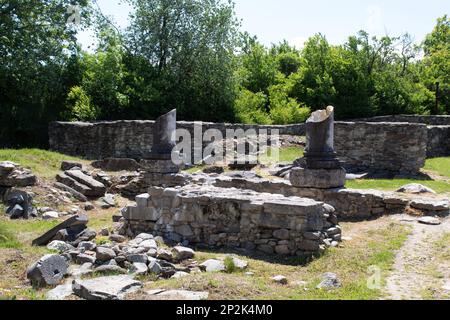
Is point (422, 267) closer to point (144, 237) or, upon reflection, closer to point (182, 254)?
point (182, 254)

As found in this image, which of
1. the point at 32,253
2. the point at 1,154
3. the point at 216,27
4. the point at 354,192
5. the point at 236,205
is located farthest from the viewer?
the point at 216,27

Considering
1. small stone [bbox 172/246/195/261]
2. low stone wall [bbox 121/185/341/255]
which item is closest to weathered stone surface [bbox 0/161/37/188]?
low stone wall [bbox 121/185/341/255]

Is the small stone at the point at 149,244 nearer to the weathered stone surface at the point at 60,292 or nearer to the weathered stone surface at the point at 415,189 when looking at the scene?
the weathered stone surface at the point at 60,292

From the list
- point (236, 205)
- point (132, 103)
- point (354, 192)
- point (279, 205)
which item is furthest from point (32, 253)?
point (132, 103)

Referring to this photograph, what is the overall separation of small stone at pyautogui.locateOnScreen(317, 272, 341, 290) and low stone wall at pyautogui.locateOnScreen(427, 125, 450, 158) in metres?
Answer: 16.5

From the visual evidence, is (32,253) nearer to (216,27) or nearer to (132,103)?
(132,103)

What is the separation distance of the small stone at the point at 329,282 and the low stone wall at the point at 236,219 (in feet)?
4.62

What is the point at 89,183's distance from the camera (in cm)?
1538

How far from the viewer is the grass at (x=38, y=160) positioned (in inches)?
618

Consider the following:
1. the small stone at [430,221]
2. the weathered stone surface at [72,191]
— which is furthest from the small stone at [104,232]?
the small stone at [430,221]

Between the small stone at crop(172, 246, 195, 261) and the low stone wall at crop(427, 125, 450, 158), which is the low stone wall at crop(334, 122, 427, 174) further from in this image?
the small stone at crop(172, 246, 195, 261)

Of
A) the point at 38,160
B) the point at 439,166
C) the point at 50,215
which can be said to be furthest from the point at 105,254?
the point at 439,166

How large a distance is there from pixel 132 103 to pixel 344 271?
1959cm

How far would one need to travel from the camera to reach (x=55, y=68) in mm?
24234
